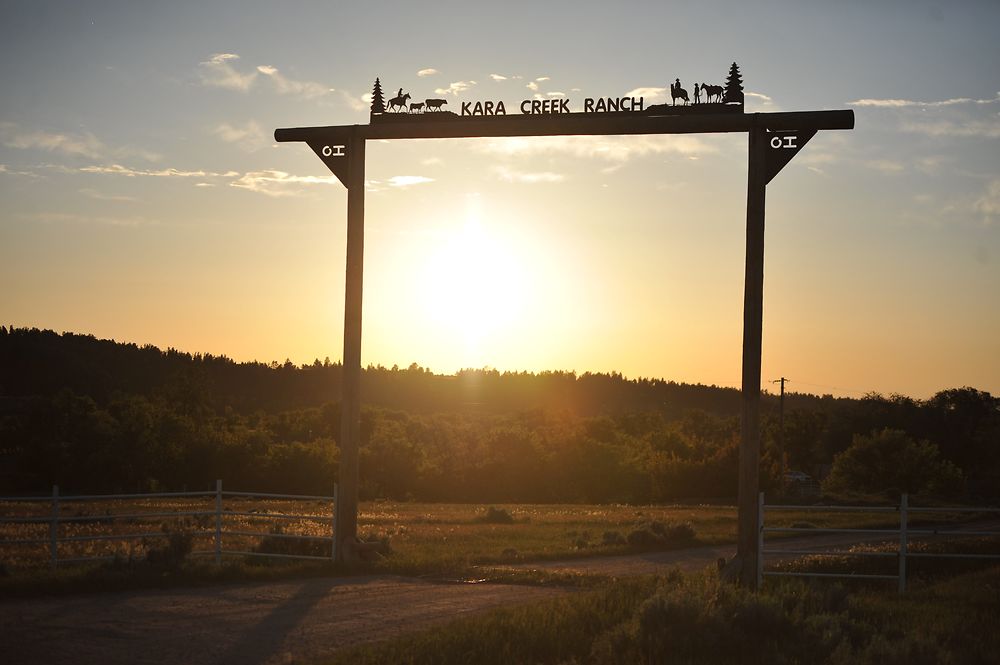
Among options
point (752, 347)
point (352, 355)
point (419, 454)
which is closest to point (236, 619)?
point (352, 355)

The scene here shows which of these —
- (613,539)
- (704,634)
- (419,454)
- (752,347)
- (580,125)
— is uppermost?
(580,125)

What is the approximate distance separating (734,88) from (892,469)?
66879 mm

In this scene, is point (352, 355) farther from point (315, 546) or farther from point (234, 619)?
point (234, 619)

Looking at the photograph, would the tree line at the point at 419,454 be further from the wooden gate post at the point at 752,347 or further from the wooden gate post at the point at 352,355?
the wooden gate post at the point at 752,347

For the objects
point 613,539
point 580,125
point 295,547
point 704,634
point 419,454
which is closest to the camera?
point 704,634

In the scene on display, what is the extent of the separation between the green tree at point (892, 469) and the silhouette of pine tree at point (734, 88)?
205 feet

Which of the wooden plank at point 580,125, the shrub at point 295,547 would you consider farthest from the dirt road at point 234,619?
the wooden plank at point 580,125

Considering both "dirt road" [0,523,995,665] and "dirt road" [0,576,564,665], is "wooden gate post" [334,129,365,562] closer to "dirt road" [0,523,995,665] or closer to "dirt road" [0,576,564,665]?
"dirt road" [0,523,995,665]

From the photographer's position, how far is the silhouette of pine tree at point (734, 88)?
1550cm

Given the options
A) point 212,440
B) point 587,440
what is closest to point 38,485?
point 212,440

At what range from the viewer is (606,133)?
52.5 feet

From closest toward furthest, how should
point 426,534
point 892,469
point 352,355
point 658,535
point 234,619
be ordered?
point 234,619
point 352,355
point 658,535
point 426,534
point 892,469

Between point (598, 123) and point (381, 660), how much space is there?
902 centimetres

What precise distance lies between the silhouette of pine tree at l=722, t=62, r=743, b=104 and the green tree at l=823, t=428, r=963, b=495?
205 ft
